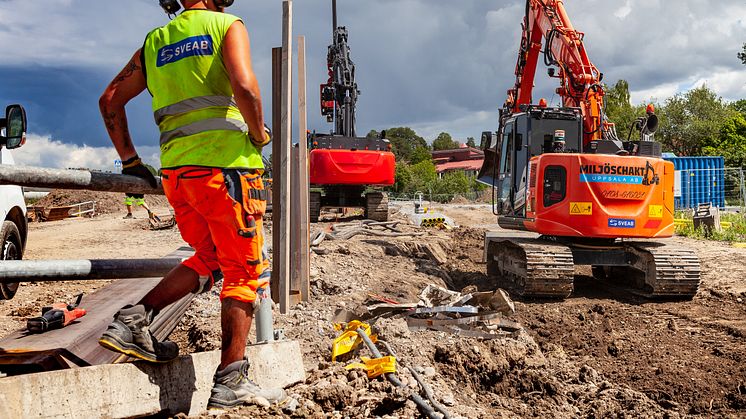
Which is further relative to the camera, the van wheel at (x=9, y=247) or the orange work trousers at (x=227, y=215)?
the van wheel at (x=9, y=247)

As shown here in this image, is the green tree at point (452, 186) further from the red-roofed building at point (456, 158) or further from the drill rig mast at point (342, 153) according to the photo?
the red-roofed building at point (456, 158)

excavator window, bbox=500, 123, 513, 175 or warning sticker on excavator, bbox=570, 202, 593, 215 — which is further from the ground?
excavator window, bbox=500, 123, 513, 175

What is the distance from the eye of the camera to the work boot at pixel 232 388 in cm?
270

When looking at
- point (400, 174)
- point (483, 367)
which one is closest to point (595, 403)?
point (483, 367)

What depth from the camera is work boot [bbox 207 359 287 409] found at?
8.84 feet

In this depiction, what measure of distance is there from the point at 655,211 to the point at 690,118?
44274mm

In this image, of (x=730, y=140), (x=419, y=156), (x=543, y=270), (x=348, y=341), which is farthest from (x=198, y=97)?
(x=419, y=156)

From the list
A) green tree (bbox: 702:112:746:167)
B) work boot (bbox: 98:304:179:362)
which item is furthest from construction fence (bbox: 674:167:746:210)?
work boot (bbox: 98:304:179:362)

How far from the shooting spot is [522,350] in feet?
16.0

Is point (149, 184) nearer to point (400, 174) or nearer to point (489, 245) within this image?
point (489, 245)

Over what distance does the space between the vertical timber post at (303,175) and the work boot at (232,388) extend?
2254 mm

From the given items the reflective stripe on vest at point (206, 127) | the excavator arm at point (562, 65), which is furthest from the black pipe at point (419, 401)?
the excavator arm at point (562, 65)

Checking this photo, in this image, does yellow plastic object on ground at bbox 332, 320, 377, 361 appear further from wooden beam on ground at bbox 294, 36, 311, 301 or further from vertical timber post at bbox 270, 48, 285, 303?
wooden beam on ground at bbox 294, 36, 311, 301

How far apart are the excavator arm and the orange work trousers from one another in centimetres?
730
